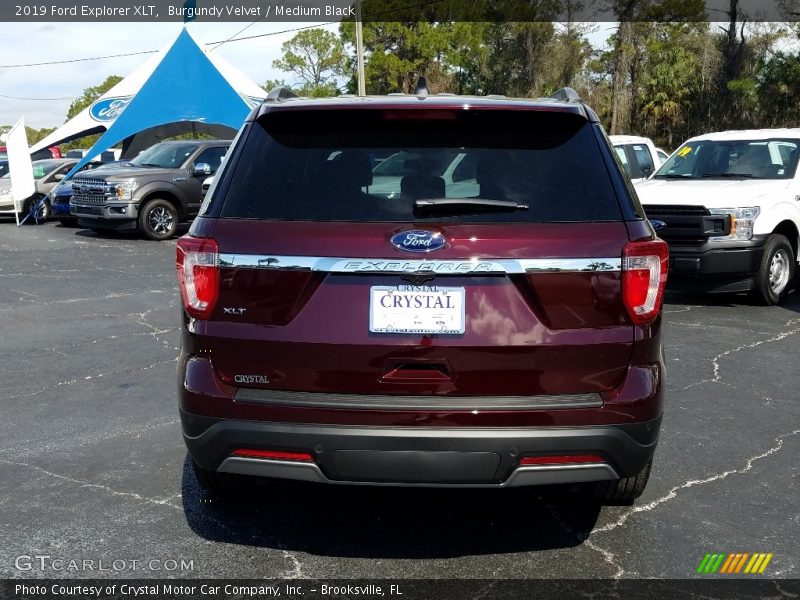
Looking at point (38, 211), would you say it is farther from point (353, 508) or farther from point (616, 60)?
point (616, 60)

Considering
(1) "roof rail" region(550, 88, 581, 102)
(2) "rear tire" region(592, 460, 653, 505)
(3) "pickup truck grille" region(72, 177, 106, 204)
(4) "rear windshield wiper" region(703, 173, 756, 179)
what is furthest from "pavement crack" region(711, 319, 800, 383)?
(3) "pickup truck grille" region(72, 177, 106, 204)

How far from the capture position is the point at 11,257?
1432cm

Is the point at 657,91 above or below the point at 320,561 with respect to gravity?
above

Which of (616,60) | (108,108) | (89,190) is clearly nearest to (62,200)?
(108,108)

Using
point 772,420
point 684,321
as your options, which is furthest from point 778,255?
point 772,420

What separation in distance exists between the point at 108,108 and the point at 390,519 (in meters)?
19.0

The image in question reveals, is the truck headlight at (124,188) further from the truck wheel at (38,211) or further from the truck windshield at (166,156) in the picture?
the truck wheel at (38,211)

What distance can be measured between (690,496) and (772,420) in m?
1.55

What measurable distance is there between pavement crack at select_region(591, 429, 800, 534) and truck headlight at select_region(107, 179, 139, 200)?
45.4 ft

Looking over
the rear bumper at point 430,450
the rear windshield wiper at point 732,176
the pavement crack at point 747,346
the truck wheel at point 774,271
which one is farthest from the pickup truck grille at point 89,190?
the rear bumper at point 430,450

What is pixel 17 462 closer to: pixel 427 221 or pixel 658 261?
pixel 427 221

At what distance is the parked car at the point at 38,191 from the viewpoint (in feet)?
69.7

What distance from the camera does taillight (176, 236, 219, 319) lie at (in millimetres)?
3275

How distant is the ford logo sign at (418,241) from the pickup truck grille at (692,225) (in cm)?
662
